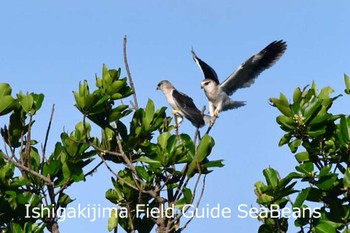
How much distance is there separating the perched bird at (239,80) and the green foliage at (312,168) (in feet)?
11.9

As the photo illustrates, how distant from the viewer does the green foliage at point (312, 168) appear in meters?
4.49

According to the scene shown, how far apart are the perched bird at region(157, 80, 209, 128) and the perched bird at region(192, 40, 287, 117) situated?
325 millimetres

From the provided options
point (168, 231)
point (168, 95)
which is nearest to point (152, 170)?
point (168, 231)

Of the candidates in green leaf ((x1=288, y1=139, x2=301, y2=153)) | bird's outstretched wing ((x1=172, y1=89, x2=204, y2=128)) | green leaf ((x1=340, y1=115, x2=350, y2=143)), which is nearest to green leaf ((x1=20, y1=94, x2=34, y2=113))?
green leaf ((x1=288, y1=139, x2=301, y2=153))

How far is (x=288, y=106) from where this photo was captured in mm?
4852

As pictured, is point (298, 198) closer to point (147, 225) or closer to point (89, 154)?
point (147, 225)

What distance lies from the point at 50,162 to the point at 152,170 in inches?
31.3

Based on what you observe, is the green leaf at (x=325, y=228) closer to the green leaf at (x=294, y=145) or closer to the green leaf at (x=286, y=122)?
the green leaf at (x=294, y=145)

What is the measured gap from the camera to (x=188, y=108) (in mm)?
8445

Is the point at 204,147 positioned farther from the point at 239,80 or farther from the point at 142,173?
the point at 239,80

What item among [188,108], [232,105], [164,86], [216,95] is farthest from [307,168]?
[164,86]

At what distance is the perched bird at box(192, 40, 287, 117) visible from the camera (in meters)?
8.58

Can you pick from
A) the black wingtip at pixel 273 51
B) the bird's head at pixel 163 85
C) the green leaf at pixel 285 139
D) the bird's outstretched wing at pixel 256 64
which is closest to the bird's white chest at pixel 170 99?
the bird's head at pixel 163 85

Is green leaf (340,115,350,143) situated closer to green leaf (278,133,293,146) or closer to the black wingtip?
green leaf (278,133,293,146)
